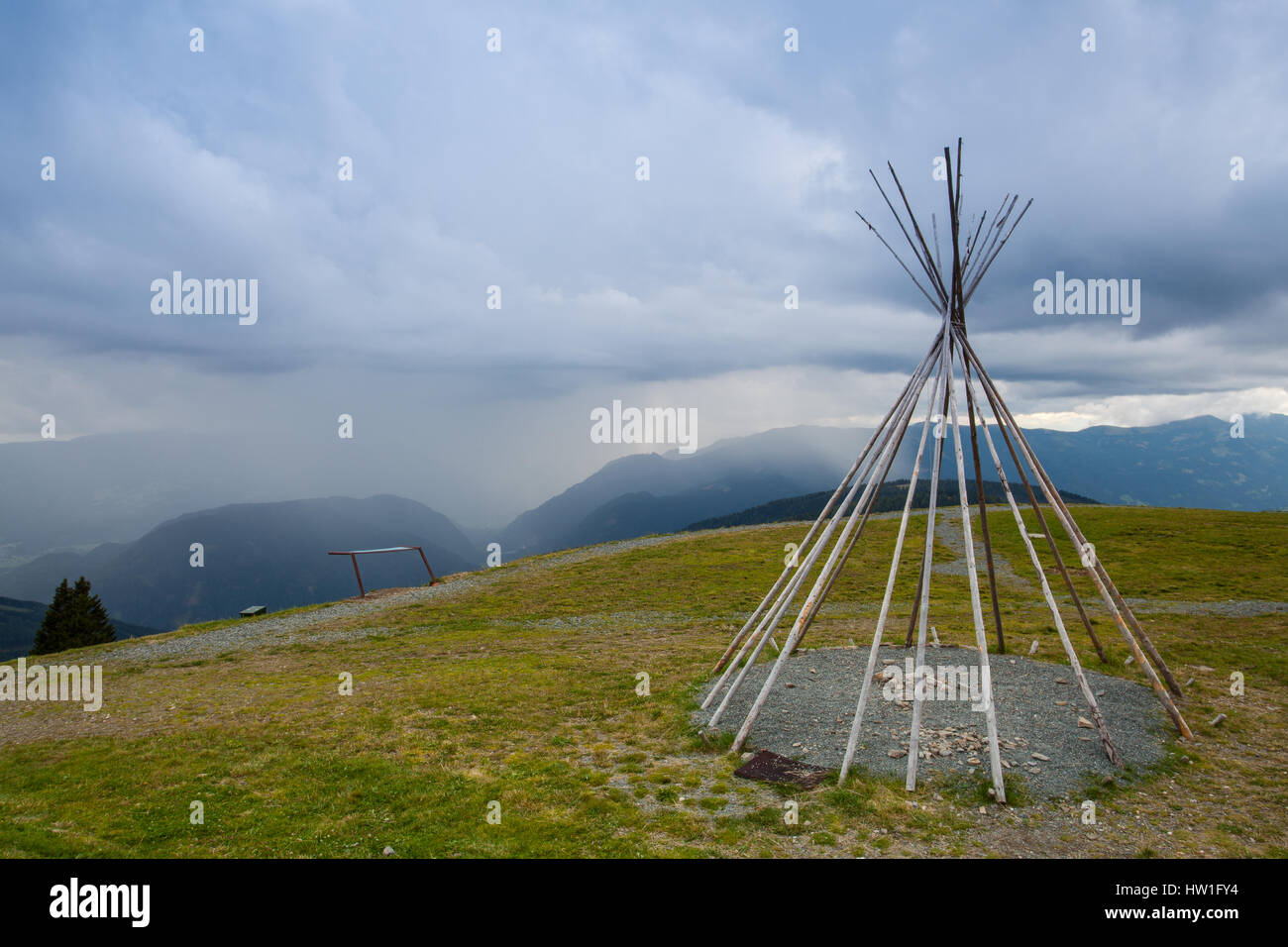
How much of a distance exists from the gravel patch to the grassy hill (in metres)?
0.58

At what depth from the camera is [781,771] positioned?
9.10 meters

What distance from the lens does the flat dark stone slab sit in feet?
28.6

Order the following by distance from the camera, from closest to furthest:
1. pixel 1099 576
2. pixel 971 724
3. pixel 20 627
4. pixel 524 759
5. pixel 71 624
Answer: pixel 524 759 → pixel 971 724 → pixel 1099 576 → pixel 71 624 → pixel 20 627

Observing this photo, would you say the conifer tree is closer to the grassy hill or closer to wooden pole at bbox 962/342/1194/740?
the grassy hill

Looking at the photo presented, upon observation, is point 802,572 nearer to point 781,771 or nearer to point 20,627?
point 781,771

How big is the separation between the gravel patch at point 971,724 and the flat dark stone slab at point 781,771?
0.86 ft

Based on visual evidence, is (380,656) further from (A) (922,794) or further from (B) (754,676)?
(A) (922,794)

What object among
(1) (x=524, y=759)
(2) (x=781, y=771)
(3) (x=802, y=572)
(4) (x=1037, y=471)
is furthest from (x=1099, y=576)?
(1) (x=524, y=759)

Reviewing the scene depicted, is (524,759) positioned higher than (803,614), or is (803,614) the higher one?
(803,614)

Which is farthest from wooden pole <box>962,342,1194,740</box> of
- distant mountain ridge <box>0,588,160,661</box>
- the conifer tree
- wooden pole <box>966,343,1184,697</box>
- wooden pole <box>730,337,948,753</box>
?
distant mountain ridge <box>0,588,160,661</box>

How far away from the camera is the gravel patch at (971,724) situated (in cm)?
896

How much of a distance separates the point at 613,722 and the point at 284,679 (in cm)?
1076

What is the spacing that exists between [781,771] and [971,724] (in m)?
3.66
